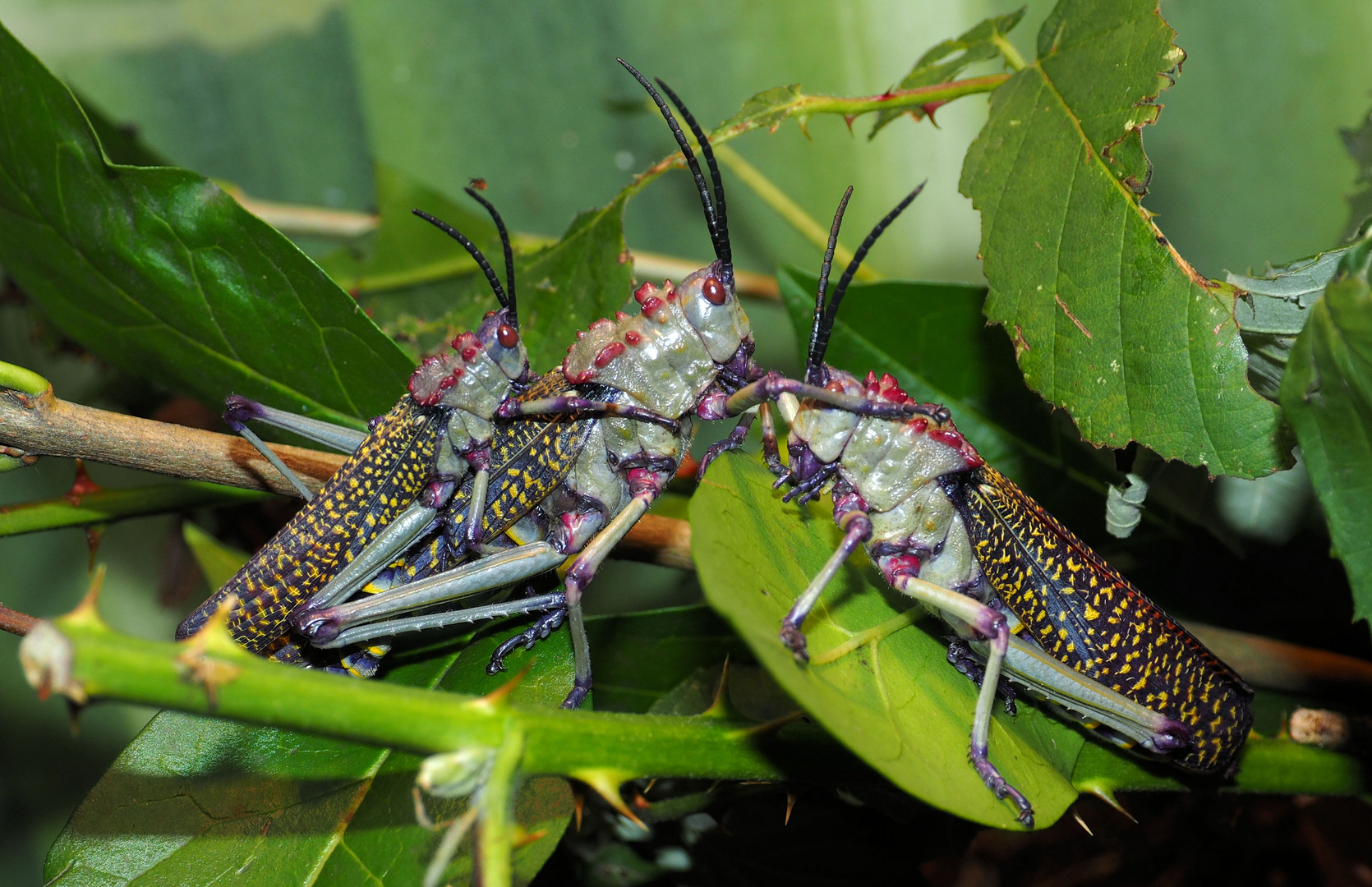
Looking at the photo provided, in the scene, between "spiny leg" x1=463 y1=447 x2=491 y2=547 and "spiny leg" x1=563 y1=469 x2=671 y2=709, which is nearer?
"spiny leg" x1=563 y1=469 x2=671 y2=709

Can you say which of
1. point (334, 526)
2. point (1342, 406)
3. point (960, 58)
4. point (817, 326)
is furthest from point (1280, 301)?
point (334, 526)

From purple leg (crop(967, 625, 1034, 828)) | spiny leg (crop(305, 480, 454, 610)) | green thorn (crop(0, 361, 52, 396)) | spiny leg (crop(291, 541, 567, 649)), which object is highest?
green thorn (crop(0, 361, 52, 396))

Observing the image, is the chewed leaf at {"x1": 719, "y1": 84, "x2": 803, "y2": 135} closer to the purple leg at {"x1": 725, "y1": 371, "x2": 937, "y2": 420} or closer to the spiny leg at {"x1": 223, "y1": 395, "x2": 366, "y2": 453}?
the purple leg at {"x1": 725, "y1": 371, "x2": 937, "y2": 420}

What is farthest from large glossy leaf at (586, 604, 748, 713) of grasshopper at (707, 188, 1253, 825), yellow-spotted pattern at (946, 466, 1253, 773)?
yellow-spotted pattern at (946, 466, 1253, 773)

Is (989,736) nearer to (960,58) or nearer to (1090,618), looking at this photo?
(1090,618)

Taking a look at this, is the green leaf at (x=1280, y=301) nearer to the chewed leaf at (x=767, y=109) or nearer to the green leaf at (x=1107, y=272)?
the green leaf at (x=1107, y=272)

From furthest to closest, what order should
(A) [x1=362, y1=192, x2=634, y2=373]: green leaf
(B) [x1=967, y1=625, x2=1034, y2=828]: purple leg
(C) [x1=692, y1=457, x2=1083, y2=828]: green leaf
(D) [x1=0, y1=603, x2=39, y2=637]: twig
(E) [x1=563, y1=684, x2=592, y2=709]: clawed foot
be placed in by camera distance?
(A) [x1=362, y1=192, x2=634, y2=373]: green leaf
(E) [x1=563, y1=684, x2=592, y2=709]: clawed foot
(D) [x1=0, y1=603, x2=39, y2=637]: twig
(B) [x1=967, y1=625, x2=1034, y2=828]: purple leg
(C) [x1=692, y1=457, x2=1083, y2=828]: green leaf
